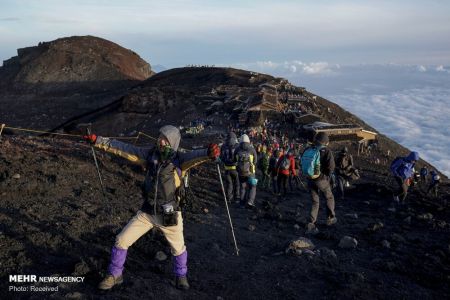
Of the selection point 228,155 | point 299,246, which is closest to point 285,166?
point 228,155

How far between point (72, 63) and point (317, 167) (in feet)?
197

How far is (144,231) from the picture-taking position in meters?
6.21

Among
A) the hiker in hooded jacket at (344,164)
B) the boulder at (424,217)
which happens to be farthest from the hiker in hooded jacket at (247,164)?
the boulder at (424,217)

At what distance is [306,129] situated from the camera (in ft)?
94.9

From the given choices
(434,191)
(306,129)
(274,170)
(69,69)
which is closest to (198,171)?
(274,170)

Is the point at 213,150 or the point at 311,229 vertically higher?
the point at 213,150

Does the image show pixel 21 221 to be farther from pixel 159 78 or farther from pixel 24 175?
pixel 159 78

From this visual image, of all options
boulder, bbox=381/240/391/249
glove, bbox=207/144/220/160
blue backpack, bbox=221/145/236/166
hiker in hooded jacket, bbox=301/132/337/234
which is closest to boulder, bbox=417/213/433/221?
boulder, bbox=381/240/391/249

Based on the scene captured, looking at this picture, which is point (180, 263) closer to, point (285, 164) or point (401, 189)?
point (285, 164)

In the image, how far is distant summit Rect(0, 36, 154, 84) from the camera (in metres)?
62.0

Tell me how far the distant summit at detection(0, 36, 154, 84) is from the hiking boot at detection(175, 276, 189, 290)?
5832 centimetres

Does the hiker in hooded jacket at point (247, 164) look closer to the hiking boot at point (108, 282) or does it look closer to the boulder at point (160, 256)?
the boulder at point (160, 256)

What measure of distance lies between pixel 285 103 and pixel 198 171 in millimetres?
18959

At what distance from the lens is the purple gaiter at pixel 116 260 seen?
6.00 m
